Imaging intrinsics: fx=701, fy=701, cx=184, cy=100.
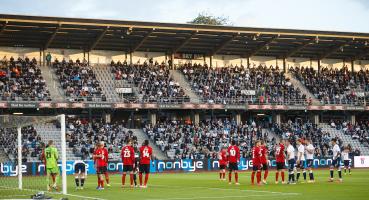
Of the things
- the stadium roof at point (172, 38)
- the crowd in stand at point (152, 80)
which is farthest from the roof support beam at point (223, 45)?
the crowd in stand at point (152, 80)

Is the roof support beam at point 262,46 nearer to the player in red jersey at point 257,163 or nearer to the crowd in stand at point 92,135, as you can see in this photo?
the crowd in stand at point 92,135

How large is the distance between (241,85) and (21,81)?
72.5 ft

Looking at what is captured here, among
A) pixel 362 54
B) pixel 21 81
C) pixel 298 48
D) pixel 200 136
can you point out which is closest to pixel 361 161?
pixel 200 136

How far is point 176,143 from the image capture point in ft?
198

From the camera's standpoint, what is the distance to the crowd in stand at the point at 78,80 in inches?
2422

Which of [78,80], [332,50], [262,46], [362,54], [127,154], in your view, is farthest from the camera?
[362,54]

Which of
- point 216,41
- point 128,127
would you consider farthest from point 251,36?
point 128,127

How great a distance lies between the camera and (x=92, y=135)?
58312 millimetres

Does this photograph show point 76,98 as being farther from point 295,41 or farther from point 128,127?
point 295,41

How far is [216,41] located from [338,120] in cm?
1689

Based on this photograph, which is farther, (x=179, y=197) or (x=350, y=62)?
(x=350, y=62)

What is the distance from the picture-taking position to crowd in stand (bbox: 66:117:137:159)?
55688 millimetres

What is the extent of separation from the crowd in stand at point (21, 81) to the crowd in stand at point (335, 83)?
28829 millimetres

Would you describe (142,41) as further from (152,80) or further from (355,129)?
(355,129)
